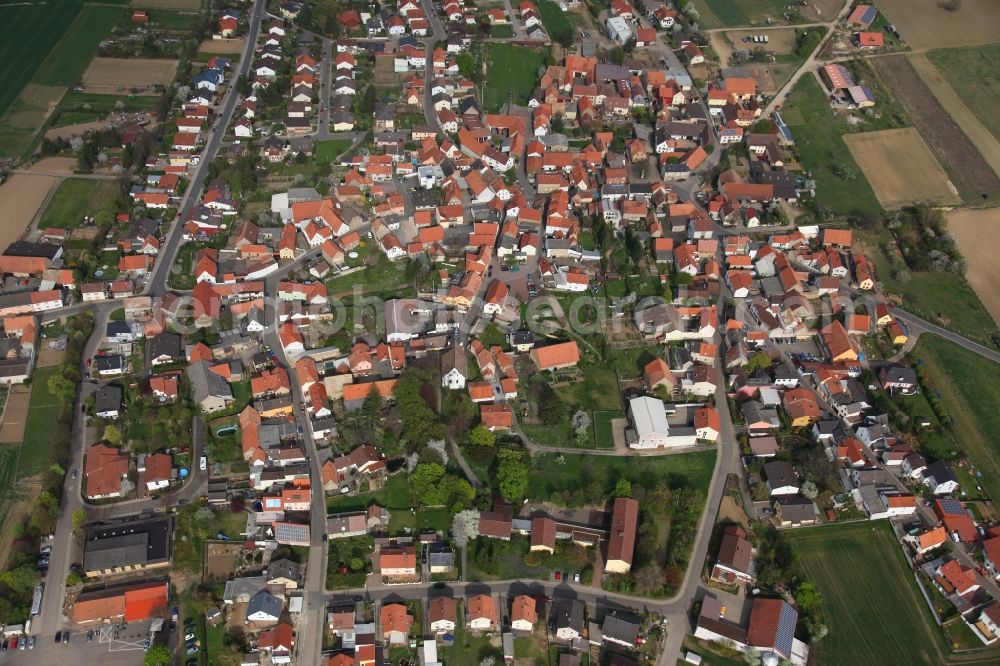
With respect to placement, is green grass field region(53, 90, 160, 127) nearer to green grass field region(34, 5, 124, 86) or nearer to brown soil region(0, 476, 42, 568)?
green grass field region(34, 5, 124, 86)

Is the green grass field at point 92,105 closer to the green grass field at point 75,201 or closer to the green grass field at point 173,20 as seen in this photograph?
the green grass field at point 75,201

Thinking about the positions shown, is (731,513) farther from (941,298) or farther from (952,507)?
(941,298)

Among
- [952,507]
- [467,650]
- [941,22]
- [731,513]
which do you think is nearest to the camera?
[467,650]

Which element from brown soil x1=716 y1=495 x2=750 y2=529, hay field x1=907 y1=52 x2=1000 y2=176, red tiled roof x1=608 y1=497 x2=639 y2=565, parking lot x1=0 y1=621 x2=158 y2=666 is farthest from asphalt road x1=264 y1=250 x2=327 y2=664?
hay field x1=907 y1=52 x2=1000 y2=176

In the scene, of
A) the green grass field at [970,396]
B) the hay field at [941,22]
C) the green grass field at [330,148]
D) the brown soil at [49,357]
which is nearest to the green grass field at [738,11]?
the hay field at [941,22]

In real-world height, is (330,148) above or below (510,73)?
below

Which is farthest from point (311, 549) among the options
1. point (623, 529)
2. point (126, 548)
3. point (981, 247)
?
point (981, 247)

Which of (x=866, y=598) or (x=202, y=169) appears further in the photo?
(x=202, y=169)
